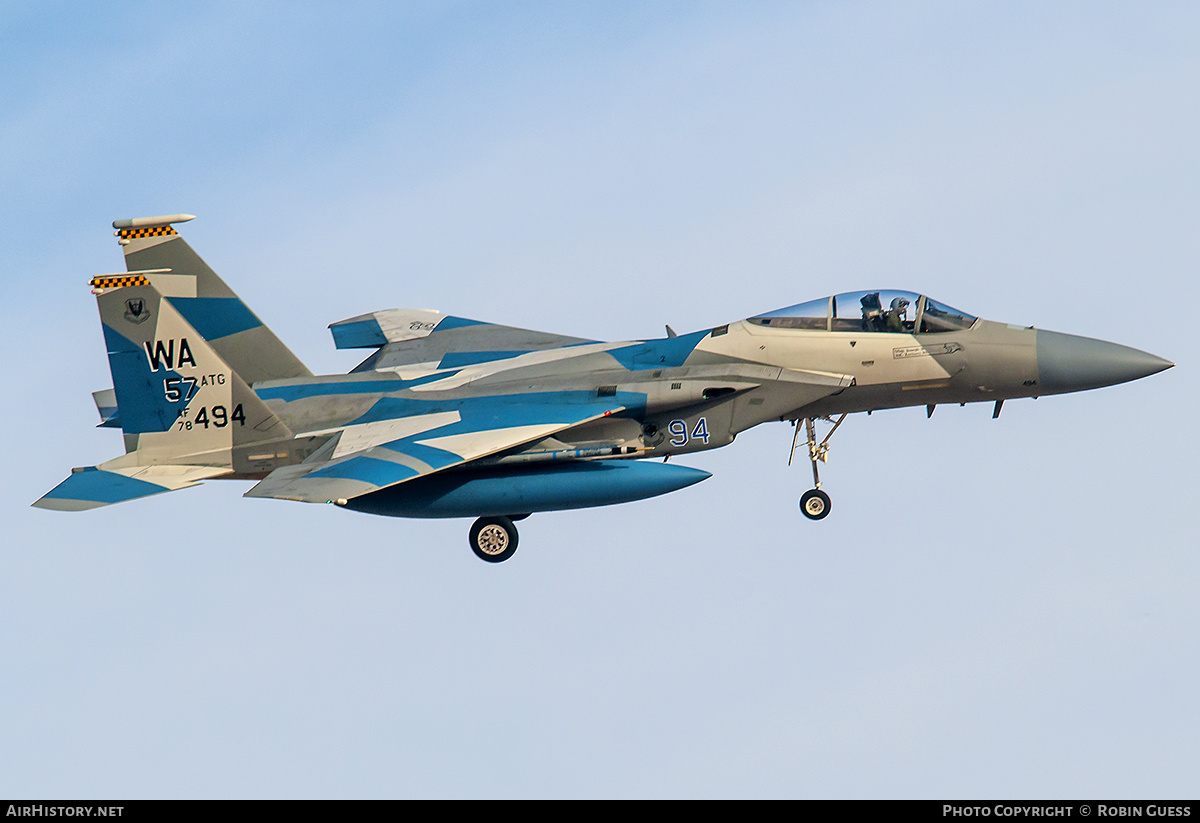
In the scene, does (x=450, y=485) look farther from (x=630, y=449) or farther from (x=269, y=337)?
(x=269, y=337)

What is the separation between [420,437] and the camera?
18.8 metres

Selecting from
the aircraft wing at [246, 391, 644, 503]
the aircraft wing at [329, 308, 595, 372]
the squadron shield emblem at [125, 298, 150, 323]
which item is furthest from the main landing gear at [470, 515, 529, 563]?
the squadron shield emblem at [125, 298, 150, 323]

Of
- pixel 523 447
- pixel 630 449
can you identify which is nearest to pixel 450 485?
pixel 523 447

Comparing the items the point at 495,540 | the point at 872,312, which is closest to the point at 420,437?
the point at 495,540

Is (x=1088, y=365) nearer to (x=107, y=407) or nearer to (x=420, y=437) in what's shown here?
(x=420, y=437)

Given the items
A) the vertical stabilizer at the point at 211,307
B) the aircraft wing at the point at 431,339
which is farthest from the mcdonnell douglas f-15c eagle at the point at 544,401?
the aircraft wing at the point at 431,339

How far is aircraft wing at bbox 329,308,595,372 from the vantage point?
21797mm

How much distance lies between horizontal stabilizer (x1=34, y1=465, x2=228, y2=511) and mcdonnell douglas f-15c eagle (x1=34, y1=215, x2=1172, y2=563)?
0.03m

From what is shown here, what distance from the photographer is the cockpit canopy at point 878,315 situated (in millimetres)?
18750

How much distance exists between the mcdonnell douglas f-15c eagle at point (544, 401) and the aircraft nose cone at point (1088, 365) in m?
0.02

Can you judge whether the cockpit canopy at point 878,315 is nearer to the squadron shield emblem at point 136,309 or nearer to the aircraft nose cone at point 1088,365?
the aircraft nose cone at point 1088,365

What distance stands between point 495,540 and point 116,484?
4850 millimetres

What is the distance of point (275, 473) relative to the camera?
60.0 feet

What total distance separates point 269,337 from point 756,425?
715 centimetres
